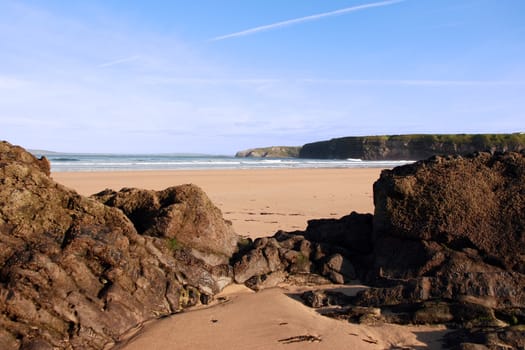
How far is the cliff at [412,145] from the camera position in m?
81.4

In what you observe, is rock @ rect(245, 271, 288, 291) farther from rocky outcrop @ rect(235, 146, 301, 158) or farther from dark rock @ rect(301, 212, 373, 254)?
rocky outcrop @ rect(235, 146, 301, 158)

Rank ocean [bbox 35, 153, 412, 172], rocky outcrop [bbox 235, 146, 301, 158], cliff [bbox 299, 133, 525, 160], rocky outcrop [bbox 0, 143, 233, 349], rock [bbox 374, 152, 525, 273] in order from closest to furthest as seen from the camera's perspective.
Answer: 1. rocky outcrop [bbox 0, 143, 233, 349]
2. rock [bbox 374, 152, 525, 273]
3. ocean [bbox 35, 153, 412, 172]
4. cliff [bbox 299, 133, 525, 160]
5. rocky outcrop [bbox 235, 146, 301, 158]

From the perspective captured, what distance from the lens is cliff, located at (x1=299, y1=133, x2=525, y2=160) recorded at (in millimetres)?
81438

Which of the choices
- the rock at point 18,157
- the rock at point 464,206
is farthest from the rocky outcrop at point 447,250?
the rock at point 18,157

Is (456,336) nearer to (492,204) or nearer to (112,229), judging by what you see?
(492,204)

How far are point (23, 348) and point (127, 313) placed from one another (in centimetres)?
103

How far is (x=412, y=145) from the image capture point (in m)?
97.3

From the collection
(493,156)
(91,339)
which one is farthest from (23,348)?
(493,156)

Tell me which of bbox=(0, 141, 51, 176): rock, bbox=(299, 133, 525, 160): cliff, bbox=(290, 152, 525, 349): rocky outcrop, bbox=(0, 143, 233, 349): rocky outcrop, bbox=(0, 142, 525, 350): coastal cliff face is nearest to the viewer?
bbox=(0, 143, 233, 349): rocky outcrop

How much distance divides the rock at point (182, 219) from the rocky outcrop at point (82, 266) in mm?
20

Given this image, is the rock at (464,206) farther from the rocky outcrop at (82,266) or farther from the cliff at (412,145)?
the cliff at (412,145)

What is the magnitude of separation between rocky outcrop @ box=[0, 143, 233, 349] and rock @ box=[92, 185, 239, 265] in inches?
0.8

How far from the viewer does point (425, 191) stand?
20.2 feet

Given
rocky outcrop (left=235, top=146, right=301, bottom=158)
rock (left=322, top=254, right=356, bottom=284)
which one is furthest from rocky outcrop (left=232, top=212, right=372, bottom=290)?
rocky outcrop (left=235, top=146, right=301, bottom=158)
